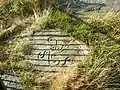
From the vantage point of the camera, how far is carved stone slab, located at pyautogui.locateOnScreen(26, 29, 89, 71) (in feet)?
14.4

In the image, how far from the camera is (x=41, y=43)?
475 centimetres

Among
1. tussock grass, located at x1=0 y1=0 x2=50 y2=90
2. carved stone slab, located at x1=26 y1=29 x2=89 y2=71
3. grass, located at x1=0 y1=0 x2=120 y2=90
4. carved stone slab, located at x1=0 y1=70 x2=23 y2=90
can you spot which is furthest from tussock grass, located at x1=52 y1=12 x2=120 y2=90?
carved stone slab, located at x1=0 y1=70 x2=23 y2=90

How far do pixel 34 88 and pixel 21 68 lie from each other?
1.49 ft

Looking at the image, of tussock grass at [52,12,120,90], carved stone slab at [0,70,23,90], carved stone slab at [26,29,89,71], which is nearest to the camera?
tussock grass at [52,12,120,90]

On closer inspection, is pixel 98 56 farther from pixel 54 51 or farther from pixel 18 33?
pixel 18 33

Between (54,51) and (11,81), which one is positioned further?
(54,51)

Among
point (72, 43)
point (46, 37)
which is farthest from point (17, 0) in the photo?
point (72, 43)

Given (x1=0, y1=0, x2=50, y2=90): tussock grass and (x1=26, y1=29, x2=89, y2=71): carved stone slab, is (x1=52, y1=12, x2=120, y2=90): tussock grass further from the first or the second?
(x1=0, y1=0, x2=50, y2=90): tussock grass

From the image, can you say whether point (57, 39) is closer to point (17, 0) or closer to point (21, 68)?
point (21, 68)

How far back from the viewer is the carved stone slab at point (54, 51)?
173 inches

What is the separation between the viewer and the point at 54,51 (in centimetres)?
457

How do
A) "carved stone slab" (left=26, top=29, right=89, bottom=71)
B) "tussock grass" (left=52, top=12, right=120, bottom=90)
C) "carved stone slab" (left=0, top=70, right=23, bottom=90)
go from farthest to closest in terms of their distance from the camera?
1. "carved stone slab" (left=26, top=29, right=89, bottom=71)
2. "carved stone slab" (left=0, top=70, right=23, bottom=90)
3. "tussock grass" (left=52, top=12, right=120, bottom=90)

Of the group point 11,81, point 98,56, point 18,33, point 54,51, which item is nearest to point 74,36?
point 54,51

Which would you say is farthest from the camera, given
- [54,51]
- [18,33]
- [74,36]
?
[18,33]
